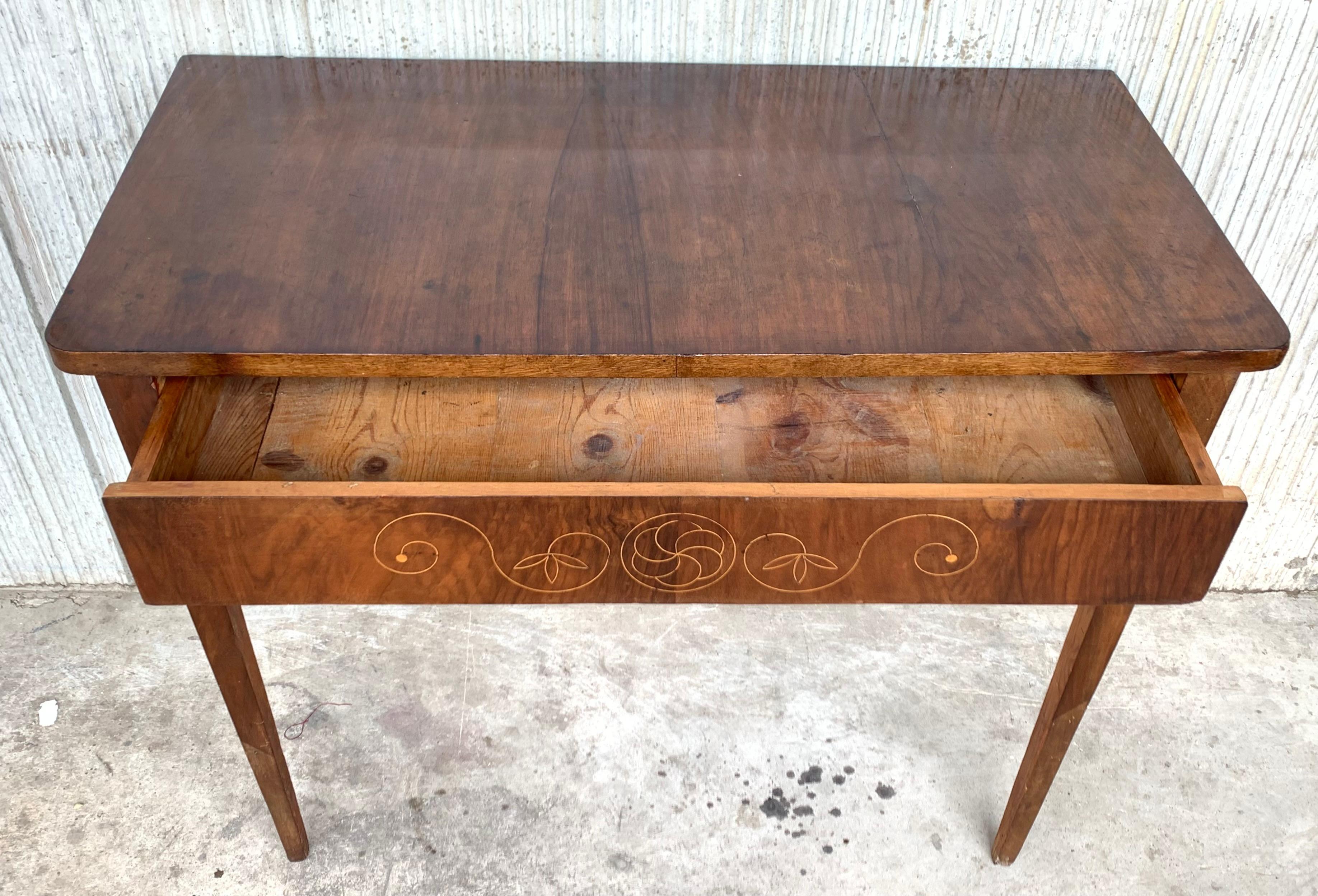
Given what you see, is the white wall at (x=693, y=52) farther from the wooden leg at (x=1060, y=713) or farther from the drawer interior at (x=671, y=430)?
the wooden leg at (x=1060, y=713)

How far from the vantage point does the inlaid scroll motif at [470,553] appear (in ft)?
2.65

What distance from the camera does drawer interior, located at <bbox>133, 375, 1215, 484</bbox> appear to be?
0.89 meters

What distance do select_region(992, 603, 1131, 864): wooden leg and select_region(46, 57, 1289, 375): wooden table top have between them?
0.30 meters

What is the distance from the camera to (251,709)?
1068 mm

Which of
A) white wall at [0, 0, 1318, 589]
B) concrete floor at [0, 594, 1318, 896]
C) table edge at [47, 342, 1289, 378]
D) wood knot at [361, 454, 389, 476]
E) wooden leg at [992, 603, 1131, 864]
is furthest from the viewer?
Result: concrete floor at [0, 594, 1318, 896]

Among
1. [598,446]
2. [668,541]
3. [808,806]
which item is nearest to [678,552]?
[668,541]

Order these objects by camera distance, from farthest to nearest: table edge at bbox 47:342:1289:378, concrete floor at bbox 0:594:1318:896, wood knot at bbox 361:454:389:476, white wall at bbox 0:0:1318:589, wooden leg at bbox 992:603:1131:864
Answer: concrete floor at bbox 0:594:1318:896 → white wall at bbox 0:0:1318:589 → wooden leg at bbox 992:603:1131:864 → wood knot at bbox 361:454:389:476 → table edge at bbox 47:342:1289:378

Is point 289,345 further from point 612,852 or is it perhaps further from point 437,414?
point 612,852

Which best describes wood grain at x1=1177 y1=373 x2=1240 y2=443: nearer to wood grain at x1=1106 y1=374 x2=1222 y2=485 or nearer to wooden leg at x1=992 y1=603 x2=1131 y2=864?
wood grain at x1=1106 y1=374 x2=1222 y2=485

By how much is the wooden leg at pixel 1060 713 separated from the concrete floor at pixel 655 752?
0.07 metres

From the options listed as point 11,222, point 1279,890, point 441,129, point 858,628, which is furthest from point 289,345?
point 1279,890

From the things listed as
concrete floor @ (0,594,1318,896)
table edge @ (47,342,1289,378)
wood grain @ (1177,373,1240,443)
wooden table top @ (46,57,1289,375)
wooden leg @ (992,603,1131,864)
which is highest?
wooden table top @ (46,57,1289,375)

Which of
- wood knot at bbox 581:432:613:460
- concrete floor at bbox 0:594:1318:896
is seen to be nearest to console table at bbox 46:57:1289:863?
wood knot at bbox 581:432:613:460

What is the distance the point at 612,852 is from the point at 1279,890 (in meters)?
0.77
